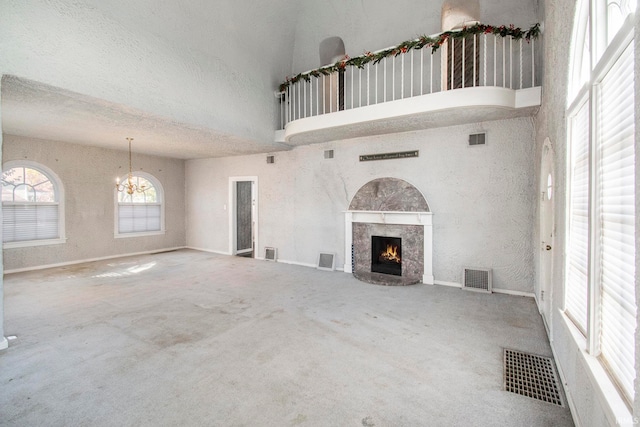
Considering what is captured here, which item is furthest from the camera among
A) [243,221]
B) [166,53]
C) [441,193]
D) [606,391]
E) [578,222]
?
[243,221]

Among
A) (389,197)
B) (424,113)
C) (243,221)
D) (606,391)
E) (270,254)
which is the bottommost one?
(270,254)

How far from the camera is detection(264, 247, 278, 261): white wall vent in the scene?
7180mm

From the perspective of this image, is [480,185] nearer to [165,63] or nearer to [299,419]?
[299,419]

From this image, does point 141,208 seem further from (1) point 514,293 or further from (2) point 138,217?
(1) point 514,293

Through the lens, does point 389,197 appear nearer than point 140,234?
Yes

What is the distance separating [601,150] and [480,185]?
3.41 m

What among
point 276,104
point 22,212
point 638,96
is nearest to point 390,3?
point 276,104

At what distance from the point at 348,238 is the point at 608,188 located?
4690 millimetres

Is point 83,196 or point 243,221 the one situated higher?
point 83,196

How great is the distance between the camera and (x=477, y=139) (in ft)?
Answer: 15.7

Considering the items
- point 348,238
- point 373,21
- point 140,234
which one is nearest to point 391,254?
point 348,238

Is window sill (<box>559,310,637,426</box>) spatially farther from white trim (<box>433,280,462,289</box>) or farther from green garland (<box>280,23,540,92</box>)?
→ green garland (<box>280,23,540,92</box>)

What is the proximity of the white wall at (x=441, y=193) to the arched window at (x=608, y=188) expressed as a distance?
8.88 feet

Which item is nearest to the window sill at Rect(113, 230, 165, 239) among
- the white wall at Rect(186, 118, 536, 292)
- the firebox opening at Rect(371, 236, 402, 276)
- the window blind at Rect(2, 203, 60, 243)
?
the window blind at Rect(2, 203, 60, 243)
